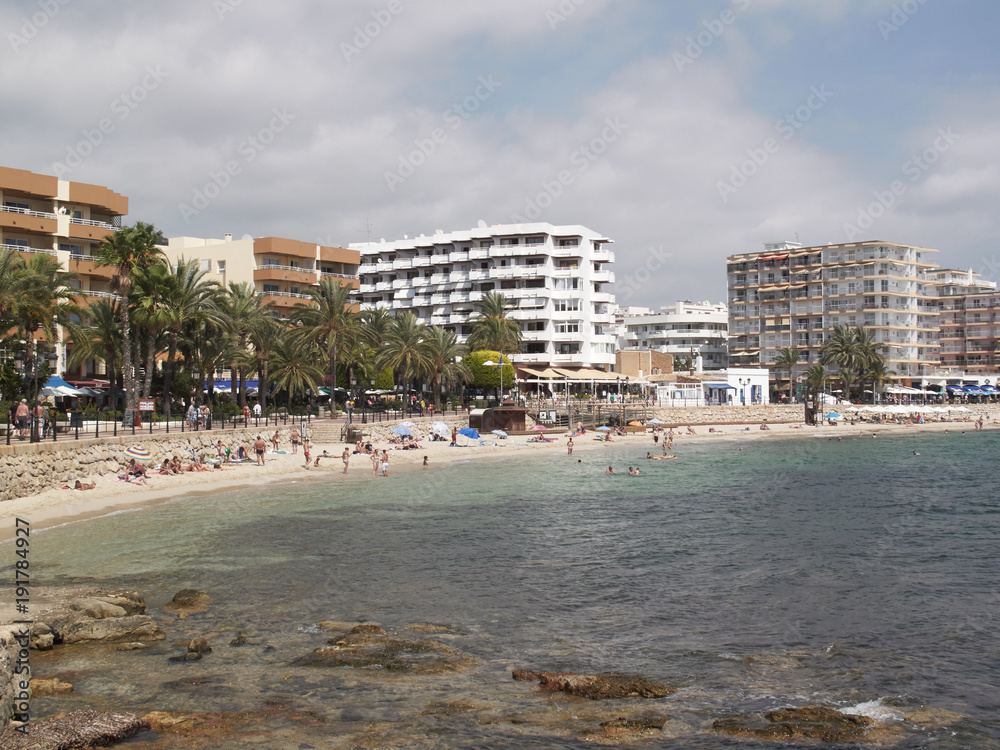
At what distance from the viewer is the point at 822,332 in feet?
375

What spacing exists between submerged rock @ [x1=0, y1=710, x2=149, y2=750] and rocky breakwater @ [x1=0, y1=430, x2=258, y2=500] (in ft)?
68.0

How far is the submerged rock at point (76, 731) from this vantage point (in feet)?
30.4

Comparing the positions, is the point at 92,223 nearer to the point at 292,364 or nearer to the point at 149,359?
the point at 292,364

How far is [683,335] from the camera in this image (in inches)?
5118

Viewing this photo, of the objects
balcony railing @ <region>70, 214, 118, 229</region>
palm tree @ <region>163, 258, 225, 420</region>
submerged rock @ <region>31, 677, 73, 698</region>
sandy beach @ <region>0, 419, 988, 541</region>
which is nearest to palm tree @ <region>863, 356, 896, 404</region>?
sandy beach @ <region>0, 419, 988, 541</region>

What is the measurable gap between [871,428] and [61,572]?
88369 millimetres

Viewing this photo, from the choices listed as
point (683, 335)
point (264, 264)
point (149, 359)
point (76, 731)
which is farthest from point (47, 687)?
point (683, 335)

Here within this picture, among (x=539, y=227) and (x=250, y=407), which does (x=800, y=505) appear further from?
(x=539, y=227)

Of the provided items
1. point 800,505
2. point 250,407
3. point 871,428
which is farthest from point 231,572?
point 871,428

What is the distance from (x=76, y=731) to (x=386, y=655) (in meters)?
5.11

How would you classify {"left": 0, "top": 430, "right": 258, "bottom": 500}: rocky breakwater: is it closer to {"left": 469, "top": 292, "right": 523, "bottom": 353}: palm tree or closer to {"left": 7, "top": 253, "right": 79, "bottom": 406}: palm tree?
{"left": 7, "top": 253, "right": 79, "bottom": 406}: palm tree

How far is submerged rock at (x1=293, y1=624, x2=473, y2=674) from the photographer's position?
44.2 feet

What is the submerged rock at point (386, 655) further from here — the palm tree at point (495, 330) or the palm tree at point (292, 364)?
the palm tree at point (495, 330)

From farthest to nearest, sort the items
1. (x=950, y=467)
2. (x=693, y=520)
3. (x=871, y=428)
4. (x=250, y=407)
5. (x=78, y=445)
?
(x=871, y=428) < (x=250, y=407) < (x=950, y=467) < (x=78, y=445) < (x=693, y=520)
